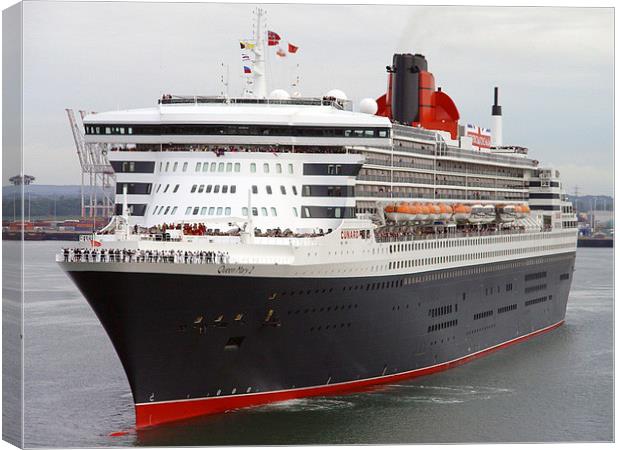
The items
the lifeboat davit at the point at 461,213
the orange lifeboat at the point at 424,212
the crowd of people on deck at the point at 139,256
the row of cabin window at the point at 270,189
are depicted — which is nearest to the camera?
the crowd of people on deck at the point at 139,256

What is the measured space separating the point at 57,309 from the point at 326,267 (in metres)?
30.6

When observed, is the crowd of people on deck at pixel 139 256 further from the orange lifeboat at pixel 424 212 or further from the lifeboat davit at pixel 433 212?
the lifeboat davit at pixel 433 212

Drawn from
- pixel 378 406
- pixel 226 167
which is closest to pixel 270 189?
pixel 226 167

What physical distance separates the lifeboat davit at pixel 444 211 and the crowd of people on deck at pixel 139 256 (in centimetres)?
1344

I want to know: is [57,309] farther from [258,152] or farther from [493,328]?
[258,152]

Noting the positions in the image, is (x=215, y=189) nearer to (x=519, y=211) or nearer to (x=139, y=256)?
(x=139, y=256)

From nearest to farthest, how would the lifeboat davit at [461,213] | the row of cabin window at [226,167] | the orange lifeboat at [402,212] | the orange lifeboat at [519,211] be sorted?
the row of cabin window at [226,167], the orange lifeboat at [402,212], the lifeboat davit at [461,213], the orange lifeboat at [519,211]

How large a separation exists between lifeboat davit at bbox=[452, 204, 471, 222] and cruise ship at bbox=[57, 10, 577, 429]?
115mm

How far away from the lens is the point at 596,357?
53.6 meters

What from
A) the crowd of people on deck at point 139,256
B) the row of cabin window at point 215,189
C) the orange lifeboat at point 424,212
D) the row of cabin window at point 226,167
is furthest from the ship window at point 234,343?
the orange lifeboat at point 424,212

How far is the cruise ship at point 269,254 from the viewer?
36.8 m

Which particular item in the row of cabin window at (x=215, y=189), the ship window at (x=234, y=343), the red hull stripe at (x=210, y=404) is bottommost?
the red hull stripe at (x=210, y=404)

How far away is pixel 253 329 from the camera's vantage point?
124ft

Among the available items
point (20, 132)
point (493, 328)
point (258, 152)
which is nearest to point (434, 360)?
point (493, 328)
